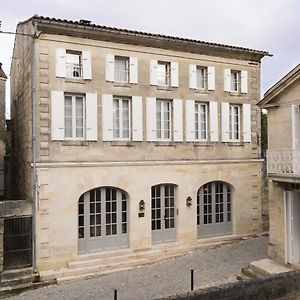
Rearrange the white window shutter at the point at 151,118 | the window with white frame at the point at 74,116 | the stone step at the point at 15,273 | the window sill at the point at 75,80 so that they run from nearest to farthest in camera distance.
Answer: the stone step at the point at 15,273 → the window sill at the point at 75,80 → the window with white frame at the point at 74,116 → the white window shutter at the point at 151,118

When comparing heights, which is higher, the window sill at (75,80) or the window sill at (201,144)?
the window sill at (75,80)

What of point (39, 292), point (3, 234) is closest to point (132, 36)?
point (3, 234)

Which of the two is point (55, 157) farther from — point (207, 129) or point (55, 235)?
point (207, 129)

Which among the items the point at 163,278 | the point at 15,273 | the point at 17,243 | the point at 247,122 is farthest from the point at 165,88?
the point at 15,273

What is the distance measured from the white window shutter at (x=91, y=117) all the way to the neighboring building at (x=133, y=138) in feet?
0.12

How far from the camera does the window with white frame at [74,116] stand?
527 inches

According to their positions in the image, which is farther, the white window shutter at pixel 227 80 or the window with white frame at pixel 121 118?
the white window shutter at pixel 227 80

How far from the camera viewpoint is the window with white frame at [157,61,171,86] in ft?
49.2

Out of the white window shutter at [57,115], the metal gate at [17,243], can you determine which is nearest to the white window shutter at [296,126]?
the white window shutter at [57,115]

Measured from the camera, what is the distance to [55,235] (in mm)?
12891

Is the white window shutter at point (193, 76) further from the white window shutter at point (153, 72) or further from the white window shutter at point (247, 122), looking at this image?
the white window shutter at point (247, 122)

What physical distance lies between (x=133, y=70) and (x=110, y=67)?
2.94 ft

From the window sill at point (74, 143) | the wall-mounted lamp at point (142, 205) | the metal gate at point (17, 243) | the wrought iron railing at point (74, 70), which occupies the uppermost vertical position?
the wrought iron railing at point (74, 70)

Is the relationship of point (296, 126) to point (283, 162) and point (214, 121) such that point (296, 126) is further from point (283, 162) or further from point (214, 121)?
point (214, 121)
